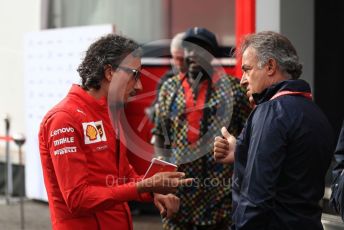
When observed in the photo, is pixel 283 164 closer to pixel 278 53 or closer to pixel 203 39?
pixel 278 53

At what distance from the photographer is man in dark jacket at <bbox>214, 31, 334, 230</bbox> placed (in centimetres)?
319

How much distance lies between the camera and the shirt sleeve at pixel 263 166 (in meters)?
3.18

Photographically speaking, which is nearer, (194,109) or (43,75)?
(194,109)

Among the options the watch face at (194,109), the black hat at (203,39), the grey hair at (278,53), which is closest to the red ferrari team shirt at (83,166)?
the grey hair at (278,53)

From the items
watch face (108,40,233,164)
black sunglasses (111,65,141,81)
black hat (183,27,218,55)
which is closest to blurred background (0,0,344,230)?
black hat (183,27,218,55)

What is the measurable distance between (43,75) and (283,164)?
6055 mm

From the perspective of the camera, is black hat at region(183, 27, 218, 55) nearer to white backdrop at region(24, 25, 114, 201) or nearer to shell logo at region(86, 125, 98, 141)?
shell logo at region(86, 125, 98, 141)

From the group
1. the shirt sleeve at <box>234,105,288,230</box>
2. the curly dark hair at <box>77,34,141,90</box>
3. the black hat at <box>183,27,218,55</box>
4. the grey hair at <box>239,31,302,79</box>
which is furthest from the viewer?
the black hat at <box>183,27,218,55</box>

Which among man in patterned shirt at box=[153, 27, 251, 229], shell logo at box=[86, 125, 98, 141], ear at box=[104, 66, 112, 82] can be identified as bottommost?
man in patterned shirt at box=[153, 27, 251, 229]

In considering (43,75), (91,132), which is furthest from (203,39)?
(43,75)

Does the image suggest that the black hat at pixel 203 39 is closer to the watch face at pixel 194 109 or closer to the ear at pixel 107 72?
the watch face at pixel 194 109

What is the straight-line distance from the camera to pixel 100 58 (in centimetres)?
372

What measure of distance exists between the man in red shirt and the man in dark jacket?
1.72 ft

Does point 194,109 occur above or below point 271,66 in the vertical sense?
below
